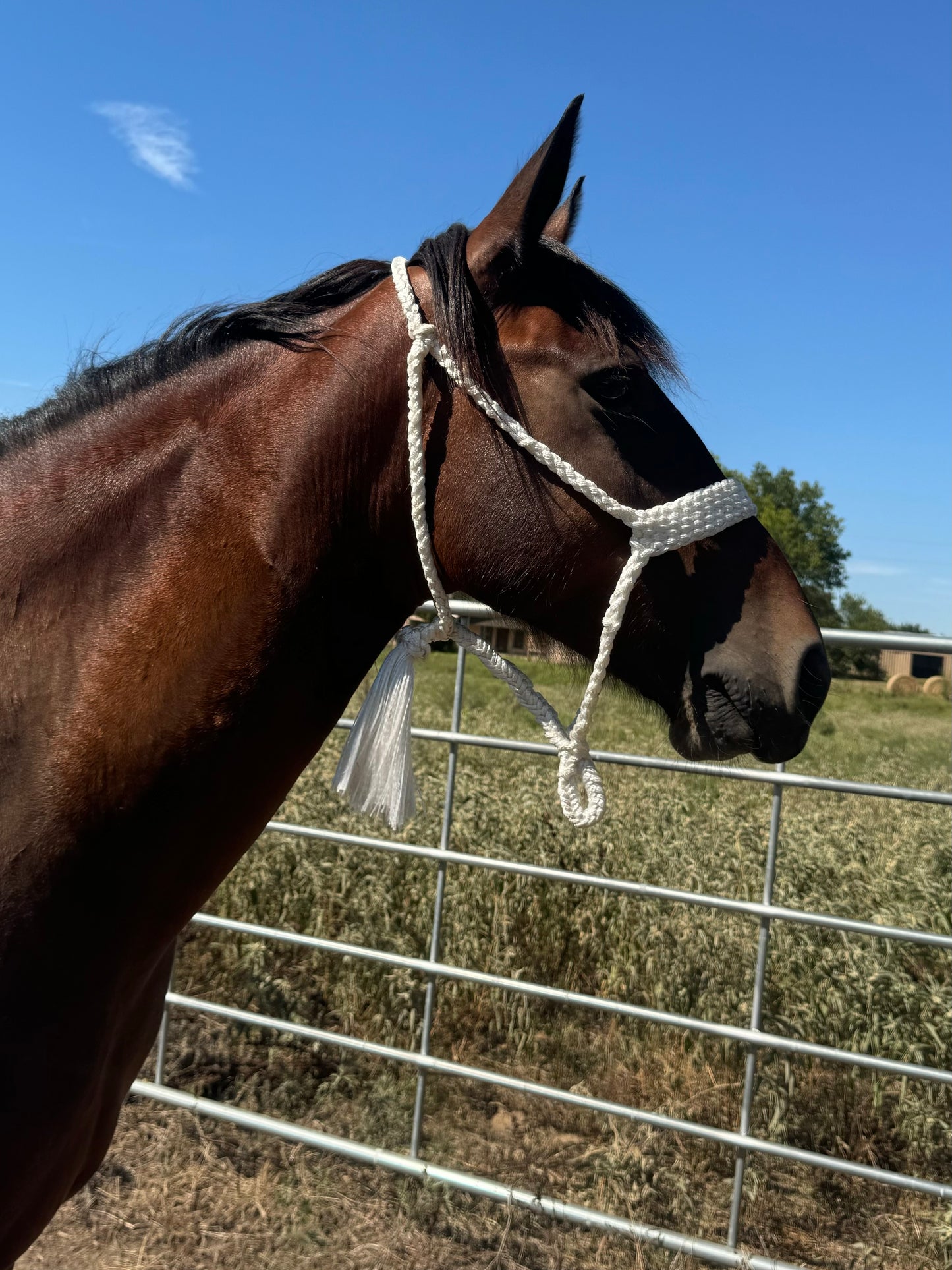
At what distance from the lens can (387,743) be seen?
1.56 metres

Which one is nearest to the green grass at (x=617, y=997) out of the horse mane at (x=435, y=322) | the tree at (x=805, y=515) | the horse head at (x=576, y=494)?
the horse head at (x=576, y=494)

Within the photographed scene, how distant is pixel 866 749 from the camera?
1129 cm

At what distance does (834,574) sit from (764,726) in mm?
55005

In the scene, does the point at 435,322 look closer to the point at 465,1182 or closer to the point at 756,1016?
the point at 756,1016

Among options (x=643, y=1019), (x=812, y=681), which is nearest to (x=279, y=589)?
(x=812, y=681)

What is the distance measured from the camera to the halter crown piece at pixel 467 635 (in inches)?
52.7

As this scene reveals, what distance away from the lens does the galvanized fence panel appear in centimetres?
259

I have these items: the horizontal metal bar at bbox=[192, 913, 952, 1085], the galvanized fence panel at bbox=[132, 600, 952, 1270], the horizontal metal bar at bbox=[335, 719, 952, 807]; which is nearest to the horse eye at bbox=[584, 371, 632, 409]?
the galvanized fence panel at bbox=[132, 600, 952, 1270]

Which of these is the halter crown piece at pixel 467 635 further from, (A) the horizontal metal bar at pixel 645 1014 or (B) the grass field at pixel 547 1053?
(A) the horizontal metal bar at pixel 645 1014

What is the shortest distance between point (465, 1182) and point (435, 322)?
2887 millimetres

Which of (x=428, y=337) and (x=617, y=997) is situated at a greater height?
(x=428, y=337)

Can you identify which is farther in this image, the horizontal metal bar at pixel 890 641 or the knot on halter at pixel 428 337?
the horizontal metal bar at pixel 890 641

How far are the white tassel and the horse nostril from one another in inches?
23.4

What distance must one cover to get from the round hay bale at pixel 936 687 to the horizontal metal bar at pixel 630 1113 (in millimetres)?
18186
